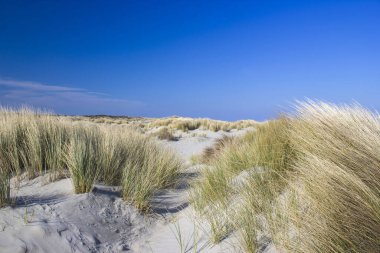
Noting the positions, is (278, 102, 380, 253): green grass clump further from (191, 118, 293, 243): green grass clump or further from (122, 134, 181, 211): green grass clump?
(122, 134, 181, 211): green grass clump

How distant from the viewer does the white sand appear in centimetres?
352

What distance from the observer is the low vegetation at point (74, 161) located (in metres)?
4.77

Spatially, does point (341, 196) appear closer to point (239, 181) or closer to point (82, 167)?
point (239, 181)

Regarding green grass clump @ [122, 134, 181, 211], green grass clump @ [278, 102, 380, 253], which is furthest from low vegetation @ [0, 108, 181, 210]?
green grass clump @ [278, 102, 380, 253]

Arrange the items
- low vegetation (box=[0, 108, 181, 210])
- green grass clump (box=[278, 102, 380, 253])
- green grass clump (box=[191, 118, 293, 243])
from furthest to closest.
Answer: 1. low vegetation (box=[0, 108, 181, 210])
2. green grass clump (box=[191, 118, 293, 243])
3. green grass clump (box=[278, 102, 380, 253])

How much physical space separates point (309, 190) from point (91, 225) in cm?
239

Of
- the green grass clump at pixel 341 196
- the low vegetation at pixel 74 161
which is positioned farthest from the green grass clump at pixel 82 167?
the green grass clump at pixel 341 196

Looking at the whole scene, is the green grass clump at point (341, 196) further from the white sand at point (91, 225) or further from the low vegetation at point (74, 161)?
the low vegetation at point (74, 161)

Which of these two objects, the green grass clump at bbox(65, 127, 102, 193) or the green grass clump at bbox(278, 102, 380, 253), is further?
the green grass clump at bbox(65, 127, 102, 193)

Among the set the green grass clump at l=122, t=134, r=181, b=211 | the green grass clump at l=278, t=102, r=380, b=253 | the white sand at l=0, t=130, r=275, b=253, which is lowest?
the white sand at l=0, t=130, r=275, b=253

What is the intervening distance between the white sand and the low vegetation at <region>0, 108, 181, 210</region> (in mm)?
192

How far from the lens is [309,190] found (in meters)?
3.02

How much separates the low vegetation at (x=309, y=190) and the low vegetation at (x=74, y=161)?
0.87m

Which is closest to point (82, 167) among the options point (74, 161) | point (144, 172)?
point (74, 161)
